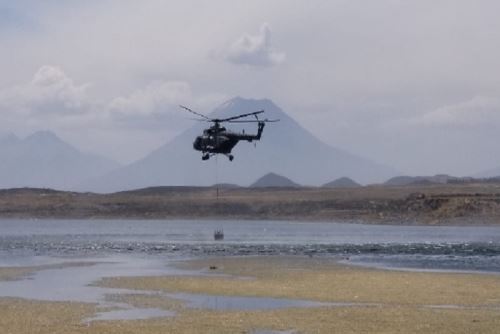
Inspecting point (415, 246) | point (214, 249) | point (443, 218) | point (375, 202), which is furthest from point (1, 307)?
point (375, 202)

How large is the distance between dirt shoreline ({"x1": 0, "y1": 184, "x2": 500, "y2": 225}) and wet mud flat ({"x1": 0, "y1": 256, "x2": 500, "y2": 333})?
318 feet

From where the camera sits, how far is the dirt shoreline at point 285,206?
149625 mm

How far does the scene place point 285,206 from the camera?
177m

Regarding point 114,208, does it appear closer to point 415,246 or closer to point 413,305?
point 415,246

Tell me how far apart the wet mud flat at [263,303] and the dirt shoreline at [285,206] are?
97.0 m

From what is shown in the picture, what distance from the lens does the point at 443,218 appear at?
14475 centimetres

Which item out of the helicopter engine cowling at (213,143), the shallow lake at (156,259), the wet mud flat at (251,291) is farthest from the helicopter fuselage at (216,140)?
the shallow lake at (156,259)

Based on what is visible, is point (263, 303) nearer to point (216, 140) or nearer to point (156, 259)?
point (216, 140)

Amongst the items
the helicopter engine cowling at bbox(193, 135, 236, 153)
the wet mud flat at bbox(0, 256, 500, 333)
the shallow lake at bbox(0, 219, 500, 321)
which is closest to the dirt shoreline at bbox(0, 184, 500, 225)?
the shallow lake at bbox(0, 219, 500, 321)

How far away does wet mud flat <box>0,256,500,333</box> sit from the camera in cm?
3017

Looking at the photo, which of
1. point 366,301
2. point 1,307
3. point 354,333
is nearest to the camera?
point 354,333

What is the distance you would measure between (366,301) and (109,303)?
10728 millimetres

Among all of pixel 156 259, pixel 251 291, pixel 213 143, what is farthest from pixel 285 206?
pixel 251 291

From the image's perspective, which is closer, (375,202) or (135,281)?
(135,281)
